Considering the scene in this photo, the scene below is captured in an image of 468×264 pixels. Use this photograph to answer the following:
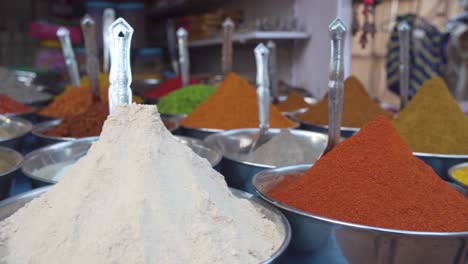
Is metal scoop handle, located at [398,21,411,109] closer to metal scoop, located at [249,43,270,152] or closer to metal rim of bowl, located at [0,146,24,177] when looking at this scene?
metal scoop, located at [249,43,270,152]

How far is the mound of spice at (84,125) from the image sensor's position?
0.94 meters

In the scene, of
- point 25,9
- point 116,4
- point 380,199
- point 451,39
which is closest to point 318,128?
point 380,199

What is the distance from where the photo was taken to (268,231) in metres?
0.54

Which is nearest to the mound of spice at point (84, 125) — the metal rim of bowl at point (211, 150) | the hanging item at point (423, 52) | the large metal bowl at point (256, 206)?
the metal rim of bowl at point (211, 150)

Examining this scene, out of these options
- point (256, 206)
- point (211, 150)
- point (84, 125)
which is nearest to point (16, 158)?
point (84, 125)

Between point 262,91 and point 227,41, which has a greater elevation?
point 227,41

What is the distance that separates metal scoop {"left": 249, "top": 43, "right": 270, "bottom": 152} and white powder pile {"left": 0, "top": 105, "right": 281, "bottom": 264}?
0.40m

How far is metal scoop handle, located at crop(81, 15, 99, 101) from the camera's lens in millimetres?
1097

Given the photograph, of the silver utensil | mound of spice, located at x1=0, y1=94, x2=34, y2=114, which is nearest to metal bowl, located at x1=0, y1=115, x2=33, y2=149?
mound of spice, located at x1=0, y1=94, x2=34, y2=114

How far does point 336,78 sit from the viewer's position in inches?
29.6

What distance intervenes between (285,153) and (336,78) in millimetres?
182

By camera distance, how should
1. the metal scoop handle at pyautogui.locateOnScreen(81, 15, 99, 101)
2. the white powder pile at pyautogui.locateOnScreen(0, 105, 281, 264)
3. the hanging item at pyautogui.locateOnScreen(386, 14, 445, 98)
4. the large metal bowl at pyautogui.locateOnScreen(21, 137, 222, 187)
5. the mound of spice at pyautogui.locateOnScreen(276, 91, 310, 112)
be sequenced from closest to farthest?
the white powder pile at pyautogui.locateOnScreen(0, 105, 281, 264) → the large metal bowl at pyautogui.locateOnScreen(21, 137, 222, 187) → the metal scoop handle at pyautogui.locateOnScreen(81, 15, 99, 101) → the mound of spice at pyautogui.locateOnScreen(276, 91, 310, 112) → the hanging item at pyautogui.locateOnScreen(386, 14, 445, 98)

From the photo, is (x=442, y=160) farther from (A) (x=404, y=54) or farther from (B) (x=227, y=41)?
(B) (x=227, y=41)

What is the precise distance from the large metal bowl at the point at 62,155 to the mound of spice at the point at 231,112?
15 cm
